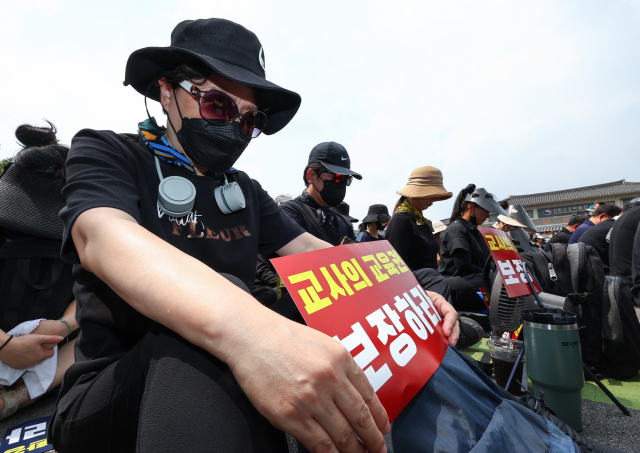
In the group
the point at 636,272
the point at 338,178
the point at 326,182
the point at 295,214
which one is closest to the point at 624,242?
the point at 636,272

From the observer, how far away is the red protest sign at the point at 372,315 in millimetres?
684

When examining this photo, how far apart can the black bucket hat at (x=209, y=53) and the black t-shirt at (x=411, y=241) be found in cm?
262

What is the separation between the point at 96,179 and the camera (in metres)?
0.86

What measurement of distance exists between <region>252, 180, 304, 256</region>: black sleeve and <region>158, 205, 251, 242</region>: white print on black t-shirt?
0.25m

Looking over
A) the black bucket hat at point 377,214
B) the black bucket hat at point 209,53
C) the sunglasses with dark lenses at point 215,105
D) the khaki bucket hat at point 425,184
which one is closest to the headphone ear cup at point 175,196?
the sunglasses with dark lenses at point 215,105

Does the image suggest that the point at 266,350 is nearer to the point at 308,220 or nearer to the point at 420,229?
the point at 308,220

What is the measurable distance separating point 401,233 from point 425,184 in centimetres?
85

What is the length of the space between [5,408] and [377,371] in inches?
97.7

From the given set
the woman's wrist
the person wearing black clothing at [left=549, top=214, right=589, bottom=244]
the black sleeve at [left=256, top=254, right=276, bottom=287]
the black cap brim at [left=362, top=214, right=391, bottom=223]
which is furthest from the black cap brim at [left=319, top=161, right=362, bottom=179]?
the person wearing black clothing at [left=549, top=214, right=589, bottom=244]

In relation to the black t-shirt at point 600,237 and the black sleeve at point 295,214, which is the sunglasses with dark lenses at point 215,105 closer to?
the black sleeve at point 295,214

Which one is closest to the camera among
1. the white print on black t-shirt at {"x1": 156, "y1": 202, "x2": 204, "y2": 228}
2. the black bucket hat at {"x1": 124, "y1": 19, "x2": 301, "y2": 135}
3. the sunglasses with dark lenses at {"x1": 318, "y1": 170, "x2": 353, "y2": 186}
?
the white print on black t-shirt at {"x1": 156, "y1": 202, "x2": 204, "y2": 228}

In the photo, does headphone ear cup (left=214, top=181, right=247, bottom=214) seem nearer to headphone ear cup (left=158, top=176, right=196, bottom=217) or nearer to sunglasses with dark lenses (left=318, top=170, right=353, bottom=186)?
headphone ear cup (left=158, top=176, right=196, bottom=217)

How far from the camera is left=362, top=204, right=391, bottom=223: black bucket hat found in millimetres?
Answer: 8312

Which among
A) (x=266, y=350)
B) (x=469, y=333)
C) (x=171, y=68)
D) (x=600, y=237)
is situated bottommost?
(x=600, y=237)
